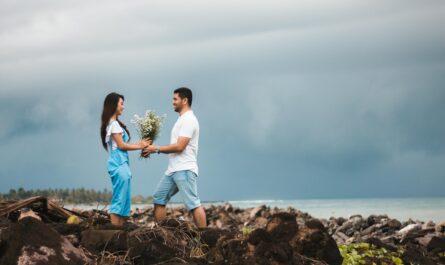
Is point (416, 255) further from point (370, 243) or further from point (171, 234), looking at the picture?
point (171, 234)

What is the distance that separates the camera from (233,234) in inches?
283

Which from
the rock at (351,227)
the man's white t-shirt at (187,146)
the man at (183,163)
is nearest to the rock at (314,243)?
the man at (183,163)

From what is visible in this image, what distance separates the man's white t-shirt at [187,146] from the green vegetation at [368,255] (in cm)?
260

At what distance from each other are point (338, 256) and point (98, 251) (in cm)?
247

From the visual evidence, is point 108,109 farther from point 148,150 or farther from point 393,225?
point 393,225

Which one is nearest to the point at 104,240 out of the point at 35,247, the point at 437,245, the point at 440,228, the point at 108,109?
the point at 35,247

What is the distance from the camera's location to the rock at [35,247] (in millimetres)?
6090

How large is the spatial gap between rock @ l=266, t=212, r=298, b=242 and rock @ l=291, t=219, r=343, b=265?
3.1 inches

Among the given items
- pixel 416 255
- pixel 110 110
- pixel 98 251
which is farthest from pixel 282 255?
pixel 110 110

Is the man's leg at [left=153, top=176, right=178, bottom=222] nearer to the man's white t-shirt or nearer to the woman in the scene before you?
the man's white t-shirt

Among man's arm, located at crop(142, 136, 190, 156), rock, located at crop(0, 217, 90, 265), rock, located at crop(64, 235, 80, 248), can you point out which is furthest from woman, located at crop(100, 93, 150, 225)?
rock, located at crop(0, 217, 90, 265)

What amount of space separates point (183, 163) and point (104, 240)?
11.3ft

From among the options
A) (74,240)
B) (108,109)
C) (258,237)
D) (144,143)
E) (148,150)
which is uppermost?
Result: (108,109)

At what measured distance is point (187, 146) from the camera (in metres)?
10.5
